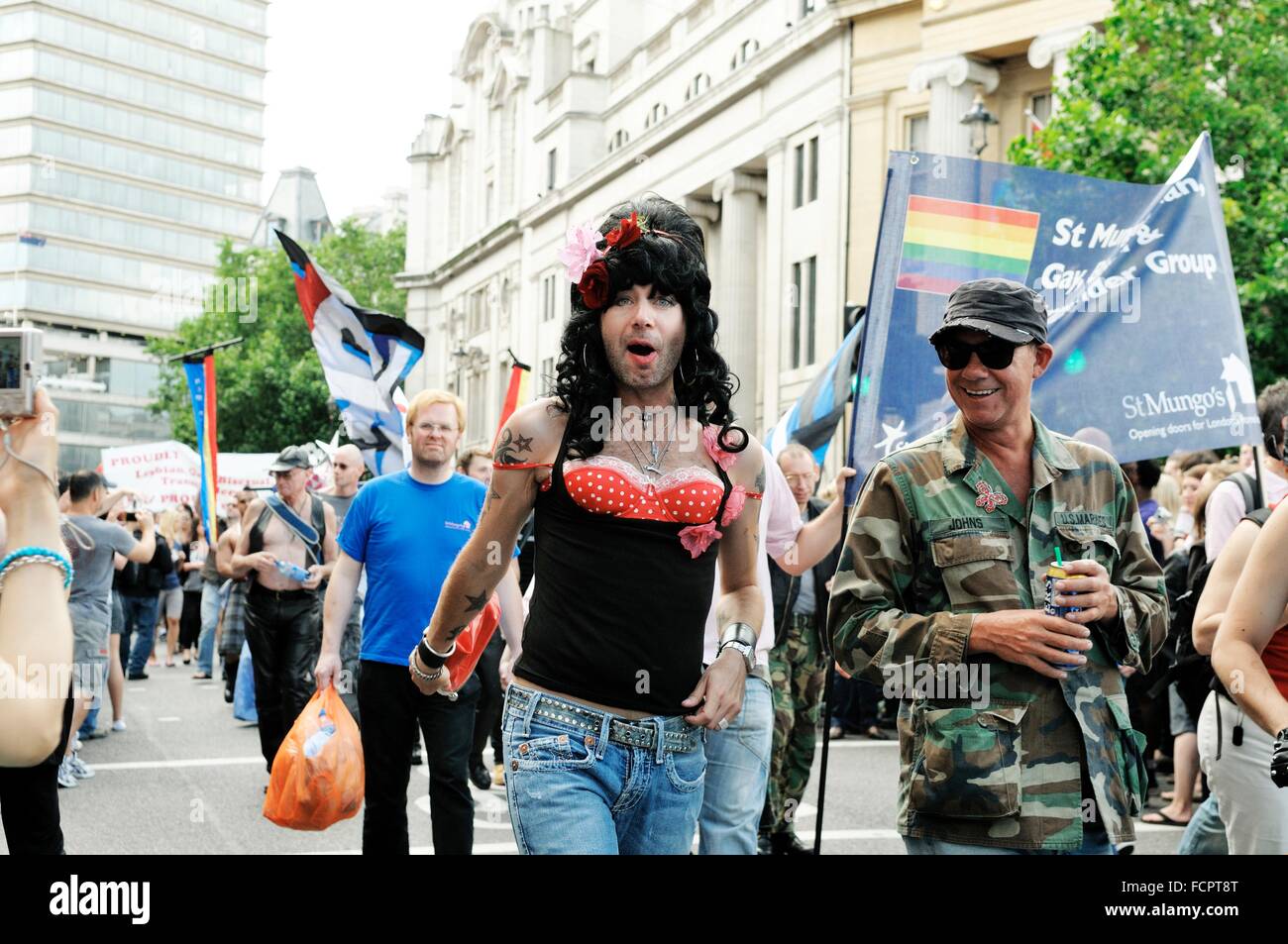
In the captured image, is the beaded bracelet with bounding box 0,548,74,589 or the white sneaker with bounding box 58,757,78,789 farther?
the white sneaker with bounding box 58,757,78,789

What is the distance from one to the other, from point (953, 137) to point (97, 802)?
3039 cm

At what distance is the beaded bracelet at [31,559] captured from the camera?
7.38 ft

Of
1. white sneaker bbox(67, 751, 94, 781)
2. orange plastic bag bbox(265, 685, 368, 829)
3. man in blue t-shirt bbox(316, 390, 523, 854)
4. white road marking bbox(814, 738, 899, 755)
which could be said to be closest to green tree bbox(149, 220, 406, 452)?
white road marking bbox(814, 738, 899, 755)

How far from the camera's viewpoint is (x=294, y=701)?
972 centimetres

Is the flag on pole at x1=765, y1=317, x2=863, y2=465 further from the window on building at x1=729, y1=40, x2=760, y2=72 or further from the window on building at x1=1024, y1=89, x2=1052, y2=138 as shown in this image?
the window on building at x1=729, y1=40, x2=760, y2=72

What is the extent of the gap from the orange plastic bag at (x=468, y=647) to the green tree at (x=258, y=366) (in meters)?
68.4

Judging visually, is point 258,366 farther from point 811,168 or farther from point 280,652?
point 280,652

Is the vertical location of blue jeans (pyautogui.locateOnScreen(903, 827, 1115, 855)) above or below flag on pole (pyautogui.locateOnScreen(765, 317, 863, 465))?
below

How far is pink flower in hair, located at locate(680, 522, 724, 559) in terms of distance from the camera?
3545mm

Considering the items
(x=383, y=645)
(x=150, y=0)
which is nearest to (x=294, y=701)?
(x=383, y=645)

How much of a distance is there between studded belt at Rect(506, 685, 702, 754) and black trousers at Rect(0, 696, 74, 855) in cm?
249

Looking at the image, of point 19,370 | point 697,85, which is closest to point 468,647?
point 19,370

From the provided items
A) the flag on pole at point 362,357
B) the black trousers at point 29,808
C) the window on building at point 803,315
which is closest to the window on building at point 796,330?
the window on building at point 803,315

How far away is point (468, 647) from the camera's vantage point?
448 centimetres
